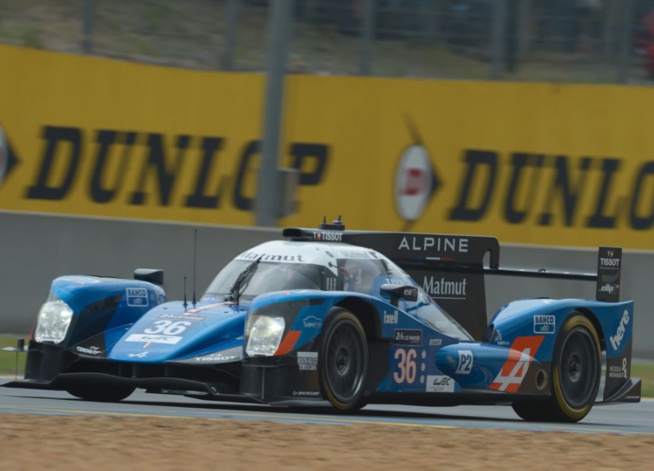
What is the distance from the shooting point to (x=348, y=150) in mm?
20469

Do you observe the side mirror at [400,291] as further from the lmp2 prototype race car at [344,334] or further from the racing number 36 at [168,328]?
the racing number 36 at [168,328]

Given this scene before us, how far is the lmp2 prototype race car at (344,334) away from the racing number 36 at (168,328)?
0.01 metres

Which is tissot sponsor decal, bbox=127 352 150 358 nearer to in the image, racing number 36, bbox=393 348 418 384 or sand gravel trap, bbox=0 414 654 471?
sand gravel trap, bbox=0 414 654 471

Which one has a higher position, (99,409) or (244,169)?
(244,169)

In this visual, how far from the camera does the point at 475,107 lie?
2047 cm

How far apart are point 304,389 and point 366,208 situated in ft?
37.6

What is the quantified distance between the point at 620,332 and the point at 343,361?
2.90 meters

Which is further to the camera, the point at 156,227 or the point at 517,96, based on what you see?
the point at 517,96

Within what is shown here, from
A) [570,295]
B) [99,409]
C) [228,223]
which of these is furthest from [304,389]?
[228,223]

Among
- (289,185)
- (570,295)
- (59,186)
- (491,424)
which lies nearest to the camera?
(491,424)

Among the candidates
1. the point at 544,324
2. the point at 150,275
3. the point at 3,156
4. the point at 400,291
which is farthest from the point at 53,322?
the point at 3,156

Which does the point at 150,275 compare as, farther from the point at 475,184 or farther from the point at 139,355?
the point at 475,184

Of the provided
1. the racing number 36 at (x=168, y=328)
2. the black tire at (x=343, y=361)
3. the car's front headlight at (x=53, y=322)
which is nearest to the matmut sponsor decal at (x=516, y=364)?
the black tire at (x=343, y=361)

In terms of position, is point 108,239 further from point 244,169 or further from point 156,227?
point 244,169
